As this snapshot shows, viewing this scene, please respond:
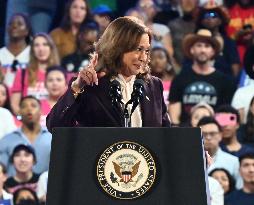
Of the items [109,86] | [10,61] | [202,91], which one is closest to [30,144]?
[10,61]

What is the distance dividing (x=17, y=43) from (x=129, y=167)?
4819 millimetres

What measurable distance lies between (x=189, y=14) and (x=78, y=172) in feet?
15.0

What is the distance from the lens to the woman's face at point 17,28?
6.79 meters

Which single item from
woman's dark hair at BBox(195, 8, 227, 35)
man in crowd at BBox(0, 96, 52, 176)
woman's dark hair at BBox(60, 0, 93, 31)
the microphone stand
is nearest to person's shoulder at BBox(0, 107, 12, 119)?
man in crowd at BBox(0, 96, 52, 176)

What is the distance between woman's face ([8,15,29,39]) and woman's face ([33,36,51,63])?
0.24 metres

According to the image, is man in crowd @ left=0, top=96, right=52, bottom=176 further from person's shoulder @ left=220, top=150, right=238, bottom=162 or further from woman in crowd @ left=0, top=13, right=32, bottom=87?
person's shoulder @ left=220, top=150, right=238, bottom=162

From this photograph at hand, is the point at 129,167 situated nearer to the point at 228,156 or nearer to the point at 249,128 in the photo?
the point at 228,156

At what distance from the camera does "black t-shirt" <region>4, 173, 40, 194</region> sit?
602 cm

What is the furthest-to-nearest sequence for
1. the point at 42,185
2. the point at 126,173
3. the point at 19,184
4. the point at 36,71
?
1. the point at 36,71
2. the point at 19,184
3. the point at 42,185
4. the point at 126,173

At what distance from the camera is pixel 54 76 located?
639 centimetres

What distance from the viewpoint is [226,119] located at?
5980 mm

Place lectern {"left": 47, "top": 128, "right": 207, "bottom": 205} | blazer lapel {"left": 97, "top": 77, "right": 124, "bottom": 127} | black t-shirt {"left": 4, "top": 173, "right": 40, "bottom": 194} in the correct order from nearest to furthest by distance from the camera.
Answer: lectern {"left": 47, "top": 128, "right": 207, "bottom": 205} → blazer lapel {"left": 97, "top": 77, "right": 124, "bottom": 127} → black t-shirt {"left": 4, "top": 173, "right": 40, "bottom": 194}

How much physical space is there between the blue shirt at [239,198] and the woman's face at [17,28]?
7.53ft

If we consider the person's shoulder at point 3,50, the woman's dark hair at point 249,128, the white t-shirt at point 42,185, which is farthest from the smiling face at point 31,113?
the woman's dark hair at point 249,128
